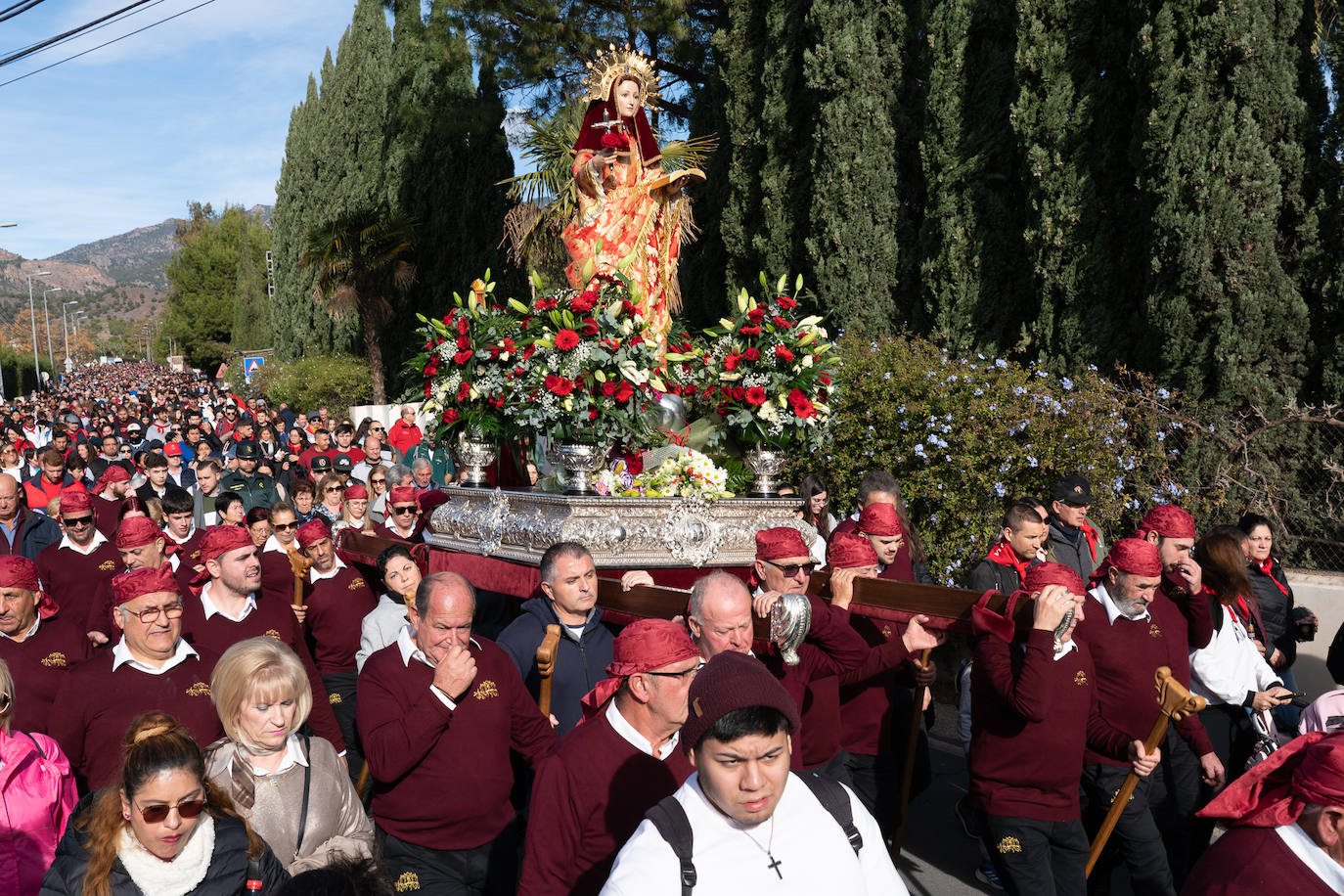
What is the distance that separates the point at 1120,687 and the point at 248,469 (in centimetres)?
941

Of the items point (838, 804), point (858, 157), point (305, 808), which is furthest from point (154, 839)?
point (858, 157)

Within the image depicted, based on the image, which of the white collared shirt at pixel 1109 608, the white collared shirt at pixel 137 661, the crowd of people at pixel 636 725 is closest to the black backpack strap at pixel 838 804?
the crowd of people at pixel 636 725

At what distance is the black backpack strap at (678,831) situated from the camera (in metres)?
2.27

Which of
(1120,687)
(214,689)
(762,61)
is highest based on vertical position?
(762,61)

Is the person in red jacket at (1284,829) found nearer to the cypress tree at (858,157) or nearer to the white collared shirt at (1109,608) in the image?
the white collared shirt at (1109,608)

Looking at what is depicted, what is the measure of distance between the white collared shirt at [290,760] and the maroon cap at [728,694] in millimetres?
1732

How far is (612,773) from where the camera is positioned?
3066 mm

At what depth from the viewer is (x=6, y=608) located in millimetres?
4852

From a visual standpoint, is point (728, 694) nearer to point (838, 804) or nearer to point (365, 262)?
point (838, 804)

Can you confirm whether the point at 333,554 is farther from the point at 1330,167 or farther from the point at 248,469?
the point at 1330,167

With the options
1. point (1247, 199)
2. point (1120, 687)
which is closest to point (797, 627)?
point (1120, 687)

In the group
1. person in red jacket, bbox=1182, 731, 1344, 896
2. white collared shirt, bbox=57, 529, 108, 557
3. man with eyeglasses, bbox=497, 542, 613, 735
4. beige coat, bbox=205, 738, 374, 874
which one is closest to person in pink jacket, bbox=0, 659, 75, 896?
beige coat, bbox=205, 738, 374, 874

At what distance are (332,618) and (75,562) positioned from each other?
2038mm

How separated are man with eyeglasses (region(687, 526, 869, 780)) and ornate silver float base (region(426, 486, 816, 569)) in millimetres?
1253
